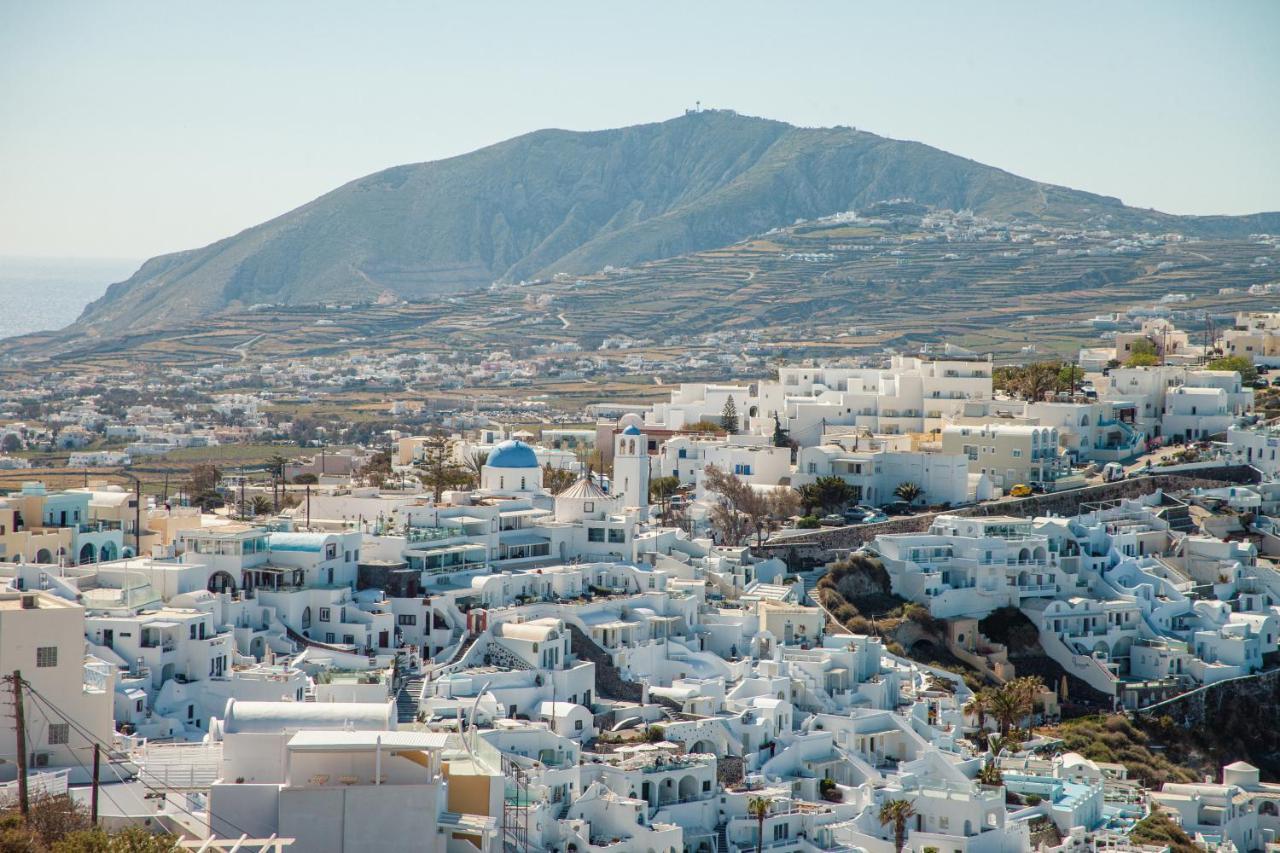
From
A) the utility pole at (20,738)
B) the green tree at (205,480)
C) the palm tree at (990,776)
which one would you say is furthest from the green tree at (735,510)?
the utility pole at (20,738)

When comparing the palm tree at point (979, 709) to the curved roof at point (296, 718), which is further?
the palm tree at point (979, 709)

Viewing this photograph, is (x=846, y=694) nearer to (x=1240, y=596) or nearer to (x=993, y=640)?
(x=993, y=640)

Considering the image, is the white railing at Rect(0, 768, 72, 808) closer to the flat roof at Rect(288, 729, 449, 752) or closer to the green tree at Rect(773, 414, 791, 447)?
the flat roof at Rect(288, 729, 449, 752)

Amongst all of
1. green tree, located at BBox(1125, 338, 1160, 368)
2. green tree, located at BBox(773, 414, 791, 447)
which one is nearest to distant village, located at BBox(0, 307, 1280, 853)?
green tree, located at BBox(773, 414, 791, 447)

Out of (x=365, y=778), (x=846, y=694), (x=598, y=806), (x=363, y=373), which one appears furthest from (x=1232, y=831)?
(x=363, y=373)

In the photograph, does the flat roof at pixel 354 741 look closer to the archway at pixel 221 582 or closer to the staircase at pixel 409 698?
the staircase at pixel 409 698

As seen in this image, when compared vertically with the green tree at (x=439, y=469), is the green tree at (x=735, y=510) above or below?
below
